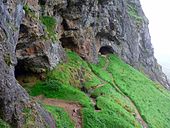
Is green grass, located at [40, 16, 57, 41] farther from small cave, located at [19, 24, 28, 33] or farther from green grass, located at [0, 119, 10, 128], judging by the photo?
green grass, located at [0, 119, 10, 128]

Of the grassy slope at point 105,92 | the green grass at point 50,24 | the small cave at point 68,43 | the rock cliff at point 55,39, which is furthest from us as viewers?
the small cave at point 68,43

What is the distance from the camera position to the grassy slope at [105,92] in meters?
40.3

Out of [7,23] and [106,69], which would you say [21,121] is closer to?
[7,23]

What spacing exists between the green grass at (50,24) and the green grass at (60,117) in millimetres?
13956

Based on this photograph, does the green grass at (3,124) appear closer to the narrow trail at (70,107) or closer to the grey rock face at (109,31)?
the narrow trail at (70,107)

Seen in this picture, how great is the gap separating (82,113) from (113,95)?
12067 mm

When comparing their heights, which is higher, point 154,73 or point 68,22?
point 68,22

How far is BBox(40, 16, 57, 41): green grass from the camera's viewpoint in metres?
48.4

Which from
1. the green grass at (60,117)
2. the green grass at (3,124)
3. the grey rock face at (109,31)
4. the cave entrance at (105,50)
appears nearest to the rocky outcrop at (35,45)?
the green grass at (60,117)

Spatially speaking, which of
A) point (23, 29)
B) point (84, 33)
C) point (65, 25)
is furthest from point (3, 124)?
point (84, 33)

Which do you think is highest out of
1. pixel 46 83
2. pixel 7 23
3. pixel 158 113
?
pixel 7 23

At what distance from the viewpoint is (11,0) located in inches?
1236

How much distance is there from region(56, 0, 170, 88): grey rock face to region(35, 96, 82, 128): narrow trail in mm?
18407

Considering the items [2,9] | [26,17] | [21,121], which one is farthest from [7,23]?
[26,17]
